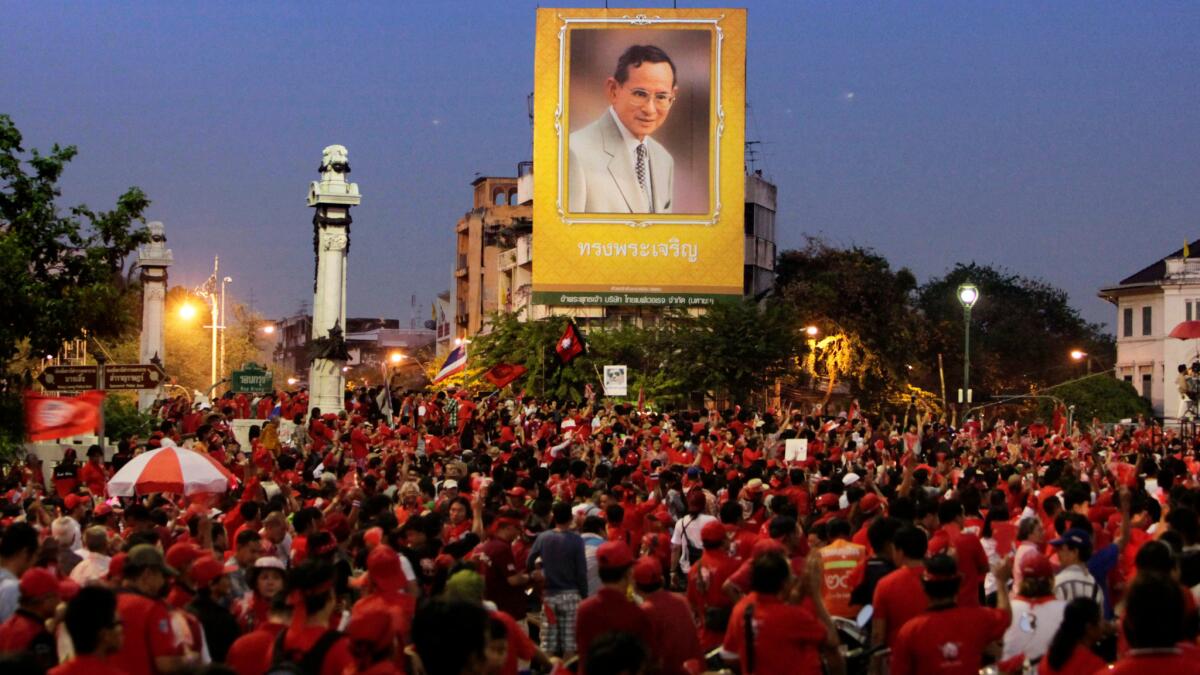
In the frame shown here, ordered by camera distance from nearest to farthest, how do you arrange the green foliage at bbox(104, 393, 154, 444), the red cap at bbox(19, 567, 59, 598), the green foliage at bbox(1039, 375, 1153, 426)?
the red cap at bbox(19, 567, 59, 598), the green foliage at bbox(104, 393, 154, 444), the green foliage at bbox(1039, 375, 1153, 426)

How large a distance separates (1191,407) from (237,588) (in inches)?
1431

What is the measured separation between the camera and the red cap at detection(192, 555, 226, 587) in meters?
9.67

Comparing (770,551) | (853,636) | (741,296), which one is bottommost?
(853,636)

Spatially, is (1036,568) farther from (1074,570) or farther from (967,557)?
→ (967,557)

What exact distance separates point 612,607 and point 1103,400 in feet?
238

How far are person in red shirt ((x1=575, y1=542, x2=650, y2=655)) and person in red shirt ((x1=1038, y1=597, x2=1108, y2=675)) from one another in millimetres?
2027

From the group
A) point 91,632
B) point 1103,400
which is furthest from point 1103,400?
point 91,632

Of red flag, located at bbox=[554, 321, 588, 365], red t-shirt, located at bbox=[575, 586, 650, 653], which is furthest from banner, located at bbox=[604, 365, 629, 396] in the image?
red t-shirt, located at bbox=[575, 586, 650, 653]

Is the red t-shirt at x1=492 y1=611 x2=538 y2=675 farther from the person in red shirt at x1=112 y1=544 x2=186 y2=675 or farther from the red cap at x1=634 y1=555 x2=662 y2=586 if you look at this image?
the person in red shirt at x1=112 y1=544 x2=186 y2=675

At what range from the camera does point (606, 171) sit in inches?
2292

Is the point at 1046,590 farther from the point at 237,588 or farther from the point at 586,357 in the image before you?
the point at 586,357

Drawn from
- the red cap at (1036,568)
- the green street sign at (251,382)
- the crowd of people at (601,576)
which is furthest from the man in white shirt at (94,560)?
the green street sign at (251,382)

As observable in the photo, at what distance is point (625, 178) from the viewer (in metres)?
58.3

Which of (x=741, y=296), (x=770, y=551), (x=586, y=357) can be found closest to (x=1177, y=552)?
(x=770, y=551)
